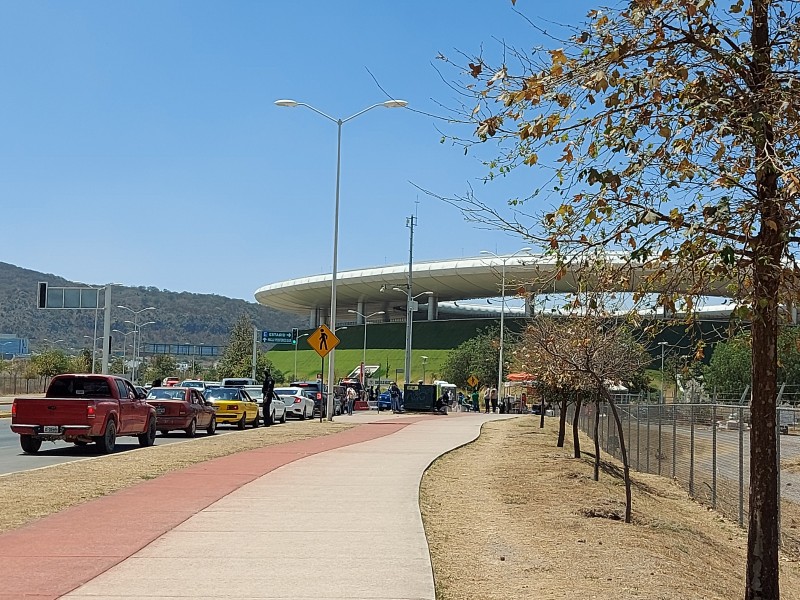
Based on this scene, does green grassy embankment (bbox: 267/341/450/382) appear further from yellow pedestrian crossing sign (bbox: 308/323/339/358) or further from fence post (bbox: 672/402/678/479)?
fence post (bbox: 672/402/678/479)

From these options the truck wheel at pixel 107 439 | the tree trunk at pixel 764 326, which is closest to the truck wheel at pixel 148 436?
the truck wheel at pixel 107 439

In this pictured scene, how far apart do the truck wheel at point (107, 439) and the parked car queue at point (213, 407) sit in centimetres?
495

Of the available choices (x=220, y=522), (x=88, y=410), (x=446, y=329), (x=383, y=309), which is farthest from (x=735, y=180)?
(x=383, y=309)

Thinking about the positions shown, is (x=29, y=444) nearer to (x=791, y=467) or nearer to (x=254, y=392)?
(x=791, y=467)

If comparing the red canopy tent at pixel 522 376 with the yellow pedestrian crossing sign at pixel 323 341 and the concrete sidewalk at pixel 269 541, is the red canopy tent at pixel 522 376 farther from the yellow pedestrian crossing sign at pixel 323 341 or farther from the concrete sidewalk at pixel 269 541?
the concrete sidewalk at pixel 269 541

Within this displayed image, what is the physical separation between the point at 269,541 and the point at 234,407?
25092 mm

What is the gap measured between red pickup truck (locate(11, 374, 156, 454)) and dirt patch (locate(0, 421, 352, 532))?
3.47ft

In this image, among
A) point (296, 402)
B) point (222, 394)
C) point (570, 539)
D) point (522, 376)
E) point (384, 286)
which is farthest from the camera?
point (384, 286)

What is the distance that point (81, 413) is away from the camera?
2180 centimetres

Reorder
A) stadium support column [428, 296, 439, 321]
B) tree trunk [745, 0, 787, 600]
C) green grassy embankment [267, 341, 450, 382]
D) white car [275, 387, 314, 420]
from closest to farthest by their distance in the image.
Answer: tree trunk [745, 0, 787, 600]
white car [275, 387, 314, 420]
green grassy embankment [267, 341, 450, 382]
stadium support column [428, 296, 439, 321]

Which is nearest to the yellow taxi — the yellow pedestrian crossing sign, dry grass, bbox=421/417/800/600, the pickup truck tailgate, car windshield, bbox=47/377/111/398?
the yellow pedestrian crossing sign

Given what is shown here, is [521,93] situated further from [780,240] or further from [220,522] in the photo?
[220,522]

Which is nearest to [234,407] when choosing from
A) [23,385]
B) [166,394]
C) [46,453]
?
[166,394]

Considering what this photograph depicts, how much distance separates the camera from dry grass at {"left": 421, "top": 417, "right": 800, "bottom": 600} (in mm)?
8938
